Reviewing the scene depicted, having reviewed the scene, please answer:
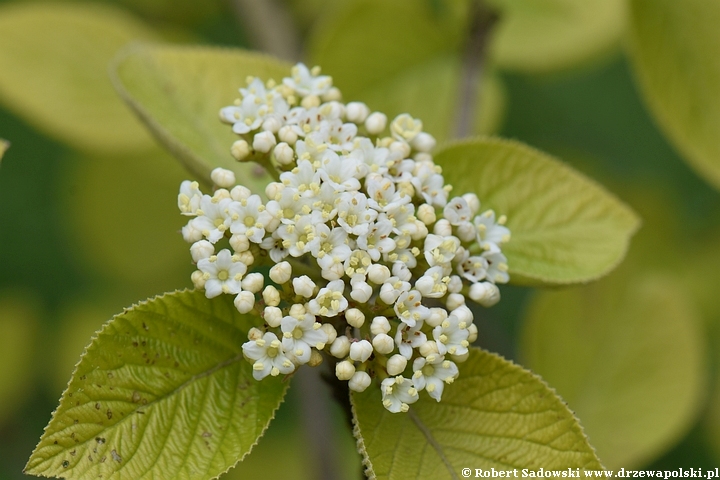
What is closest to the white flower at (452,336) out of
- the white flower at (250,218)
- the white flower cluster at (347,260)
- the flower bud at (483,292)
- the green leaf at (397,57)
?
the white flower cluster at (347,260)

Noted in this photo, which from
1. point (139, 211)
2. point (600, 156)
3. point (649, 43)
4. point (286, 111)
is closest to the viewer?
point (286, 111)

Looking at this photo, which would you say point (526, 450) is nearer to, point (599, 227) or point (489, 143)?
point (599, 227)

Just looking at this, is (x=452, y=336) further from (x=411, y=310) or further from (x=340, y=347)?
(x=340, y=347)

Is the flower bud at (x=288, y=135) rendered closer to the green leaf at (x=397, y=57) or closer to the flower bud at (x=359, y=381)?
the flower bud at (x=359, y=381)

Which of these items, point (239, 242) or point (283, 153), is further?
point (283, 153)

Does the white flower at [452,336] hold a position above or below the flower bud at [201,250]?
below

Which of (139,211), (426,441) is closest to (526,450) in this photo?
(426,441)

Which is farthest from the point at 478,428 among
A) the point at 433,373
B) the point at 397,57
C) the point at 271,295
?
the point at 397,57
